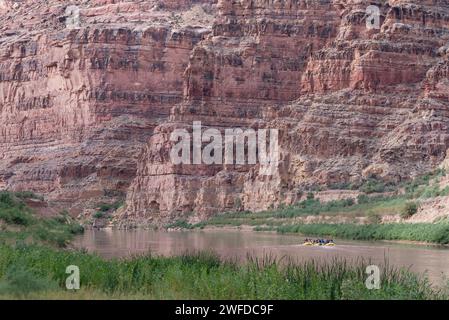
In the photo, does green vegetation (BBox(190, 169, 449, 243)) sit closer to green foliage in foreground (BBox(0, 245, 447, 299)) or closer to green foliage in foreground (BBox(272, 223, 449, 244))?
green foliage in foreground (BBox(272, 223, 449, 244))

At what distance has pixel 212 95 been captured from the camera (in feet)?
419

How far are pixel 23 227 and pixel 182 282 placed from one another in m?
26.2

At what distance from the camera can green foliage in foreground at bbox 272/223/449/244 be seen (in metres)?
58.4

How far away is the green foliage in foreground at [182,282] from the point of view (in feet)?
76.7

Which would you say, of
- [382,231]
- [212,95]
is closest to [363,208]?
[382,231]

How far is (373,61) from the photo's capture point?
4274 inches

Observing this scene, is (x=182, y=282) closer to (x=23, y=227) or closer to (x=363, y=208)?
(x=23, y=227)

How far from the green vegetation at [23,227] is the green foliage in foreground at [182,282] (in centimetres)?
1246

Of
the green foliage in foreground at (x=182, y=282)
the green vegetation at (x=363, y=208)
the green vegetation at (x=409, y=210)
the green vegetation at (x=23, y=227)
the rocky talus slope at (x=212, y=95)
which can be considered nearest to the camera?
the green foliage in foreground at (x=182, y=282)

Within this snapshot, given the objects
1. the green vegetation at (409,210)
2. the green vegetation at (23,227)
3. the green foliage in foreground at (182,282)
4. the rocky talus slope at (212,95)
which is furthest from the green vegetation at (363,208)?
the green foliage in foreground at (182,282)

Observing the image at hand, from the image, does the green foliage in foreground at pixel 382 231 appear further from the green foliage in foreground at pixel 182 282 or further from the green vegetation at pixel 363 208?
the green foliage in foreground at pixel 182 282

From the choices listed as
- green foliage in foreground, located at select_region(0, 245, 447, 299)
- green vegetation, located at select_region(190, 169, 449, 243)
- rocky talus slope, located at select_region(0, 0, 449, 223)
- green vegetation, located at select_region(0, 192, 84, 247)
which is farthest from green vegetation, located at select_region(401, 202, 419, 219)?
green foliage in foreground, located at select_region(0, 245, 447, 299)

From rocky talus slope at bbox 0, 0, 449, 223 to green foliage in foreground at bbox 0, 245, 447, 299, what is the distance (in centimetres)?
6587
